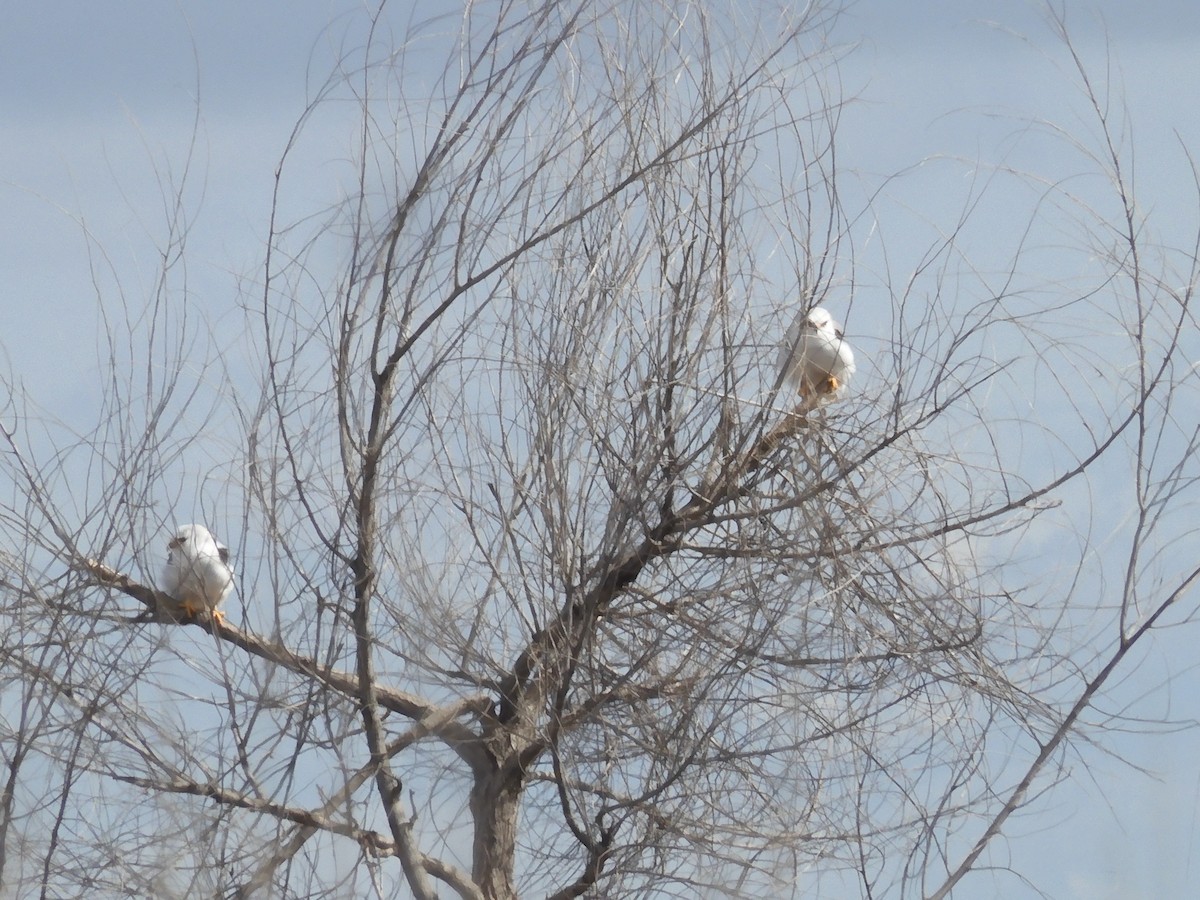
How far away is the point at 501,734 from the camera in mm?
4062

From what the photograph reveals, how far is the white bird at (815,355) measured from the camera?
12.1 ft

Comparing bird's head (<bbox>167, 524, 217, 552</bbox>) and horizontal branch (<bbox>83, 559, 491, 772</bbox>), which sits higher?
bird's head (<bbox>167, 524, 217, 552</bbox>)

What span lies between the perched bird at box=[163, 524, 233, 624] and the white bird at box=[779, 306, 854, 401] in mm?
1566

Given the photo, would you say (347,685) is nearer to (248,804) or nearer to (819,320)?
(248,804)

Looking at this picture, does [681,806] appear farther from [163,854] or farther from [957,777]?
[163,854]

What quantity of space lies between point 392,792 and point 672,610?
0.85m

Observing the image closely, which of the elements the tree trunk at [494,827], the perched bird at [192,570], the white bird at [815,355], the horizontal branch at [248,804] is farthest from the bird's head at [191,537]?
the white bird at [815,355]

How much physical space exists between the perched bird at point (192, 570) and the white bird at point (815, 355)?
5.14 feet

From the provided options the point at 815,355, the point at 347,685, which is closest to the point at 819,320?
the point at 815,355

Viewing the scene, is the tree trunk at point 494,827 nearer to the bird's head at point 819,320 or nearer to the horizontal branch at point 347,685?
the horizontal branch at point 347,685

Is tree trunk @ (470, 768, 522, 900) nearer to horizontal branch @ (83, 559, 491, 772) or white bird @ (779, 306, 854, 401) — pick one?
horizontal branch @ (83, 559, 491, 772)

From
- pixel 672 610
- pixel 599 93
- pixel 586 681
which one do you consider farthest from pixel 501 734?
pixel 599 93

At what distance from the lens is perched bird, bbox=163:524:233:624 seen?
13.3 feet

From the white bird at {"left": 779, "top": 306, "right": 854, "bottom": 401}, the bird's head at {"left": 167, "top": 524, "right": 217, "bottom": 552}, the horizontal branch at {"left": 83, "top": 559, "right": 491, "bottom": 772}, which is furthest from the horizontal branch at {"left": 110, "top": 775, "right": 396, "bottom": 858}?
the white bird at {"left": 779, "top": 306, "right": 854, "bottom": 401}
